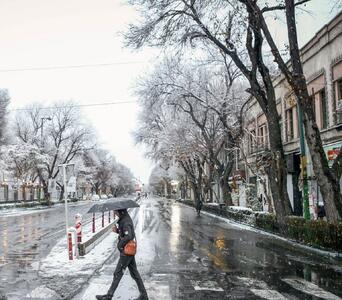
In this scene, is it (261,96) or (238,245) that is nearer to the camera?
(238,245)

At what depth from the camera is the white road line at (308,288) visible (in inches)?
354

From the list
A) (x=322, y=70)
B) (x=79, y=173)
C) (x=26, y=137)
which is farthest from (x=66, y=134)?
(x=322, y=70)

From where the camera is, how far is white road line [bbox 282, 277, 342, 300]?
29.5 ft

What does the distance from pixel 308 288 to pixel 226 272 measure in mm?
2471

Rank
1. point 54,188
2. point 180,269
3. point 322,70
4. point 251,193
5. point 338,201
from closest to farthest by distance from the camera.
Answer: point 180,269 → point 338,201 → point 54,188 → point 322,70 → point 251,193

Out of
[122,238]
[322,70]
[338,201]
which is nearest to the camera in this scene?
[122,238]

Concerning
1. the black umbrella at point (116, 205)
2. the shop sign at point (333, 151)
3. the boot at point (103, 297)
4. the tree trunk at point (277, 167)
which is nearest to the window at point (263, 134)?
the shop sign at point (333, 151)

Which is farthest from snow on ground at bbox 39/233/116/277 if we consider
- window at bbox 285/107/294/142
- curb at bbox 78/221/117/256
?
window at bbox 285/107/294/142

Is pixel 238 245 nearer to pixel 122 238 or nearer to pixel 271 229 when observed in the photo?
pixel 271 229

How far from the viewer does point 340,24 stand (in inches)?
906

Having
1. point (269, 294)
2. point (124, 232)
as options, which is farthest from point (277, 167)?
point (124, 232)

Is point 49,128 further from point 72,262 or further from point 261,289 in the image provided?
point 261,289

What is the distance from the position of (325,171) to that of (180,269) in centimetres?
670

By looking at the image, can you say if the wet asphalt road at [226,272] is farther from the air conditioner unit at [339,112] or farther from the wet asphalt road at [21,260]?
the air conditioner unit at [339,112]
